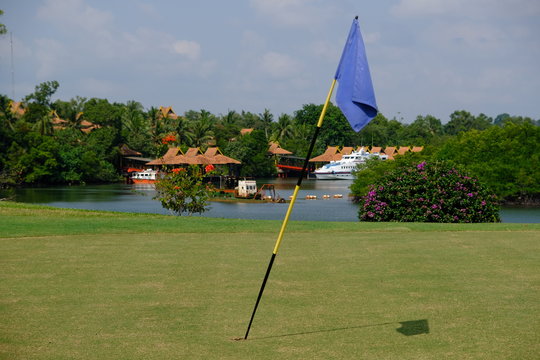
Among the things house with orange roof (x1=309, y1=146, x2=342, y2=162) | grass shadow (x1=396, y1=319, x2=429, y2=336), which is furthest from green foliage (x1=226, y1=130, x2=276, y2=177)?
grass shadow (x1=396, y1=319, x2=429, y2=336)

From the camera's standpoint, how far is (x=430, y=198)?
97.2 ft

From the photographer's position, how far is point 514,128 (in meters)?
61.6

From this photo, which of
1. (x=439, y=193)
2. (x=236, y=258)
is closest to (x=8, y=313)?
(x=236, y=258)

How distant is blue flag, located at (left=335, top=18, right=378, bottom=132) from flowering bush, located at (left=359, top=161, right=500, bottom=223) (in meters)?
21.2

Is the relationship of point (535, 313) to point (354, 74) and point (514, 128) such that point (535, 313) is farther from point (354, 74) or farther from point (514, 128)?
point (514, 128)

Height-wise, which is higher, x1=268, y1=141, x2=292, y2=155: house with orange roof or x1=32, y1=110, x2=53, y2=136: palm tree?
x1=32, y1=110, x2=53, y2=136: palm tree

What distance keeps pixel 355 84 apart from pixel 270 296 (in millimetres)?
3814

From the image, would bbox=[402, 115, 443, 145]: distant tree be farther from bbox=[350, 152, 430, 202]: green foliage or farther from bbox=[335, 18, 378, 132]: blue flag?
bbox=[335, 18, 378, 132]: blue flag

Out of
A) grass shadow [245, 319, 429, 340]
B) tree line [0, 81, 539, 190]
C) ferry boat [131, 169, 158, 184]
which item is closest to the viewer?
grass shadow [245, 319, 429, 340]

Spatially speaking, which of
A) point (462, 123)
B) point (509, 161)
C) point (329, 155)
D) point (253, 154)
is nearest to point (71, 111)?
point (253, 154)

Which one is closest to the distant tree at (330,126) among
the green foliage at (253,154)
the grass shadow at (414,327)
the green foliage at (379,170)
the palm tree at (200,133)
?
the green foliage at (253,154)

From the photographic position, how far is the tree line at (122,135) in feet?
323

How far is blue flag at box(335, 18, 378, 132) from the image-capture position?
8852mm

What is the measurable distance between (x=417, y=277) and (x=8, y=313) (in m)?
6.91
